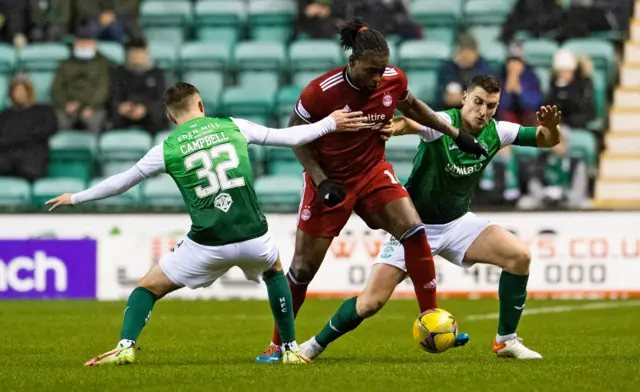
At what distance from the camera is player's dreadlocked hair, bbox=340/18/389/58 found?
8.08 metres

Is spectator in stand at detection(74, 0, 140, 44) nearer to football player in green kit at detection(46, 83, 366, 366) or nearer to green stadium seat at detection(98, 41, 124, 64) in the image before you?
green stadium seat at detection(98, 41, 124, 64)

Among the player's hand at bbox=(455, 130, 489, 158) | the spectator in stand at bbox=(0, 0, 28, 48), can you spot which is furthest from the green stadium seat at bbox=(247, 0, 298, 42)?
the player's hand at bbox=(455, 130, 489, 158)

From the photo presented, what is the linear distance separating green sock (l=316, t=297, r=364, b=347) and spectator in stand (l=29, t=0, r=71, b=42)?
1196cm

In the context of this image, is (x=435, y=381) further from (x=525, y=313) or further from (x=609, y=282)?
(x=609, y=282)

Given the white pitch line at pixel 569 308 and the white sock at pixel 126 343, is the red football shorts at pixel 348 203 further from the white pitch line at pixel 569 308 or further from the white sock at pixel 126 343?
the white pitch line at pixel 569 308

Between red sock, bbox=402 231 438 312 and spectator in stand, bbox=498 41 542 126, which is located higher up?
red sock, bbox=402 231 438 312

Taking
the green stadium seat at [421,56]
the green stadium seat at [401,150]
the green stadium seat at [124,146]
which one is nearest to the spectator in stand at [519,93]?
the green stadium seat at [421,56]

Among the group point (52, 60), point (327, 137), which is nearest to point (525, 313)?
point (327, 137)

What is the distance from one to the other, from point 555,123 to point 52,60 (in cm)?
1151

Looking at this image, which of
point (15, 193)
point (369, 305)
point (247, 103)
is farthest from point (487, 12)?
point (369, 305)

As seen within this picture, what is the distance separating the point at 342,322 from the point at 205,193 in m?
1.43

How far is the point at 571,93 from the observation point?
17234 millimetres

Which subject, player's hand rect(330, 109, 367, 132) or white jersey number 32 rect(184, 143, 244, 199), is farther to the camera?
player's hand rect(330, 109, 367, 132)

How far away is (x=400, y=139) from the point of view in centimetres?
1664
